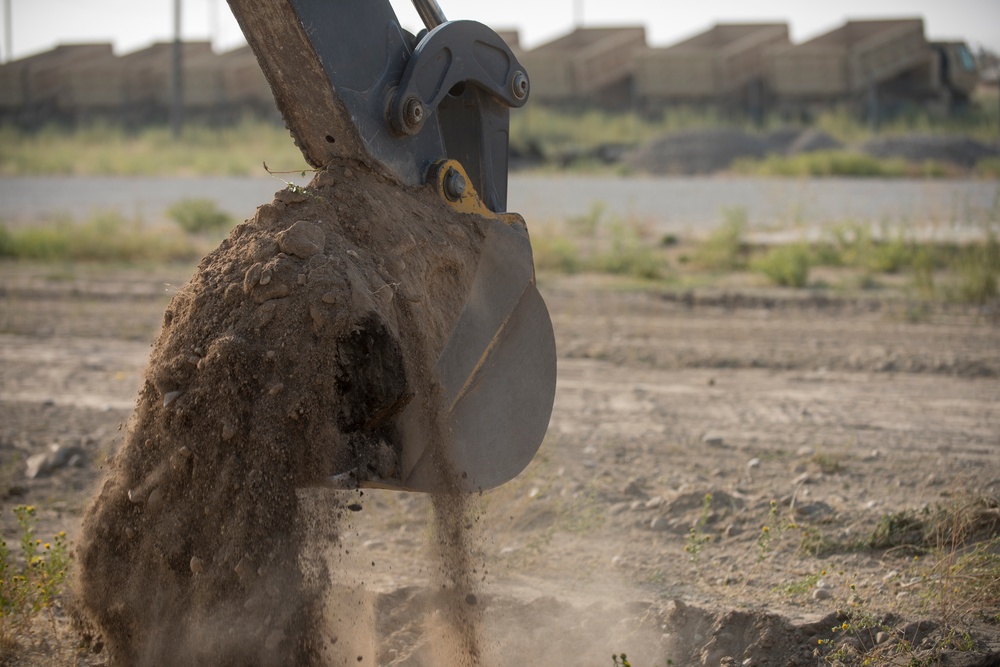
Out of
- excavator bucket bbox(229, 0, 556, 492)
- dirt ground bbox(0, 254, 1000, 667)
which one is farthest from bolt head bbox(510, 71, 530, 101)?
dirt ground bbox(0, 254, 1000, 667)

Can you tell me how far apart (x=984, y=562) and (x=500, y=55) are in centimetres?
261

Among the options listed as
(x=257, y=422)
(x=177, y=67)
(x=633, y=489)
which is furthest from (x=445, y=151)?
(x=177, y=67)

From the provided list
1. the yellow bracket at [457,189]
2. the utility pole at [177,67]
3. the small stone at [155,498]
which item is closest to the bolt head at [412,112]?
the yellow bracket at [457,189]

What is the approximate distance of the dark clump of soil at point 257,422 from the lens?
279cm

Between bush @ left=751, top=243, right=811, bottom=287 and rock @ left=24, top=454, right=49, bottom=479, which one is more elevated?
rock @ left=24, top=454, right=49, bottom=479

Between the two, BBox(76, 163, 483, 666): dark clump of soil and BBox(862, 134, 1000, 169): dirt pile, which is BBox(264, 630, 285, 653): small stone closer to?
BBox(76, 163, 483, 666): dark clump of soil

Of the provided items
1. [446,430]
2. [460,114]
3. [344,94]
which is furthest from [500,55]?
[446,430]

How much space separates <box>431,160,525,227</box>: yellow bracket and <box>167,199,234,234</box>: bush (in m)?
13.4

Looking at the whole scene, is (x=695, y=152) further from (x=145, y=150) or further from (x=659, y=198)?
(x=145, y=150)

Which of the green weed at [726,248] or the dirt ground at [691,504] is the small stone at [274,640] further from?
the green weed at [726,248]

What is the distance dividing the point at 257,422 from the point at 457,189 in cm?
111

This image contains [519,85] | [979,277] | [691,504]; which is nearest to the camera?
[519,85]

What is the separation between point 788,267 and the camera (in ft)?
36.1

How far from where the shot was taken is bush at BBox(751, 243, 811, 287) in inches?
430
